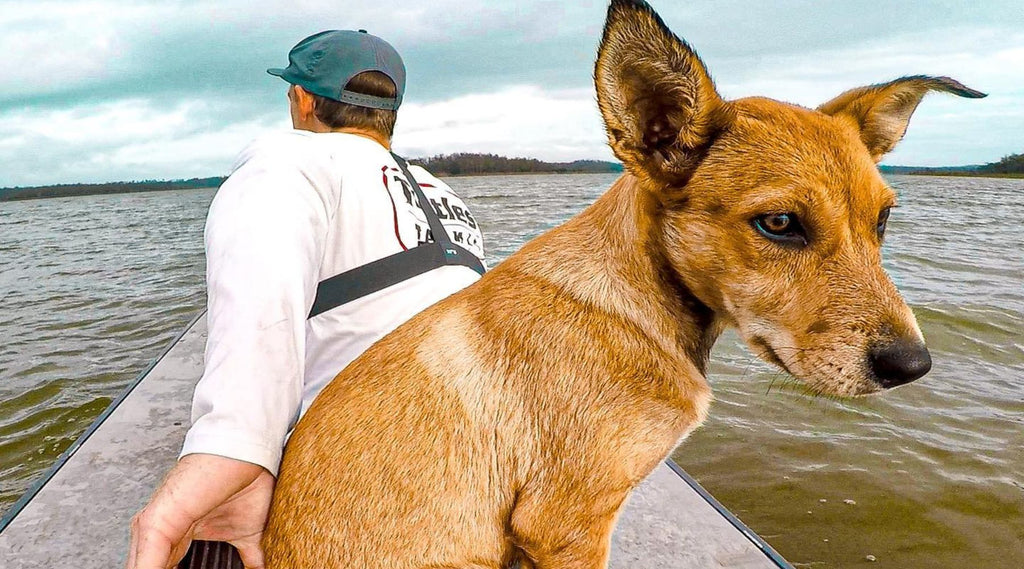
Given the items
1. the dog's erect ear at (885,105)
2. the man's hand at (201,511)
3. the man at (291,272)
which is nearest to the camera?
the man's hand at (201,511)

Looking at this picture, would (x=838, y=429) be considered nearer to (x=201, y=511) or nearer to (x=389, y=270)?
(x=389, y=270)

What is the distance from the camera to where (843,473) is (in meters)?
6.86

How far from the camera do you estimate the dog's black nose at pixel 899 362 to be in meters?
1.91

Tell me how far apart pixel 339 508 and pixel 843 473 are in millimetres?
6588

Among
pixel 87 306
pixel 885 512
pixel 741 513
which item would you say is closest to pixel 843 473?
pixel 885 512

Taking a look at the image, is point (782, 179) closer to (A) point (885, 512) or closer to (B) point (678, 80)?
(B) point (678, 80)

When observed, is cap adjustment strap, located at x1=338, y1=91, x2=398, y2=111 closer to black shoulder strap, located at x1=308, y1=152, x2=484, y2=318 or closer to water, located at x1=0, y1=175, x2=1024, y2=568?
black shoulder strap, located at x1=308, y1=152, x2=484, y2=318

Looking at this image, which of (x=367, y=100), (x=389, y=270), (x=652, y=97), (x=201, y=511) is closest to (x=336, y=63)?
(x=367, y=100)

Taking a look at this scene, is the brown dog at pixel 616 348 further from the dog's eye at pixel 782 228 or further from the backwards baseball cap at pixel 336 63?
the backwards baseball cap at pixel 336 63

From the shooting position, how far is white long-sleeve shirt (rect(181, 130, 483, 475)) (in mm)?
1924

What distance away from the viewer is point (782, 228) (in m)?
2.07

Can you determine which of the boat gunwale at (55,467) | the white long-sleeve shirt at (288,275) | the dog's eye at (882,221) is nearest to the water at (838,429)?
the dog's eye at (882,221)

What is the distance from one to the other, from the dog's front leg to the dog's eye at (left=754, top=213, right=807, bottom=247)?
1.00 m

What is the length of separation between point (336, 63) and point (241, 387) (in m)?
2.07
